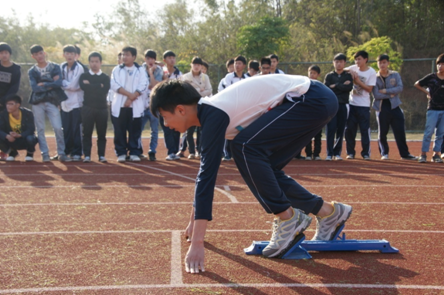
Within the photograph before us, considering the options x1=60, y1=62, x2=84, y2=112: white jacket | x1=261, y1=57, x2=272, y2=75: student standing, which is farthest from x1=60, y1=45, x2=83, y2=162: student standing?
x1=261, y1=57, x2=272, y2=75: student standing

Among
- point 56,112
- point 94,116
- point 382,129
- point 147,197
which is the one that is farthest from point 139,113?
point 382,129

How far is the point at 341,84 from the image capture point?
32.2 ft

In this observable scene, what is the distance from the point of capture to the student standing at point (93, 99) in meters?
9.65

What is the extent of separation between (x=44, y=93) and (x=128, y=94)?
1638 mm

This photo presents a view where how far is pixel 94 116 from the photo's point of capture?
9.77m

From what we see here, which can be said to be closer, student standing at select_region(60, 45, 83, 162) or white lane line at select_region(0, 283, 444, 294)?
white lane line at select_region(0, 283, 444, 294)

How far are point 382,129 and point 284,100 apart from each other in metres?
7.34

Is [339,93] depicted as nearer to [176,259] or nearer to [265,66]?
[265,66]

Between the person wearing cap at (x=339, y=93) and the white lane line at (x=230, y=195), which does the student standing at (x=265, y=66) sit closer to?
the person wearing cap at (x=339, y=93)

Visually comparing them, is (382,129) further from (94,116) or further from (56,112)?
(56,112)

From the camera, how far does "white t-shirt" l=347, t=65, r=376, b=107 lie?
1012 centimetres

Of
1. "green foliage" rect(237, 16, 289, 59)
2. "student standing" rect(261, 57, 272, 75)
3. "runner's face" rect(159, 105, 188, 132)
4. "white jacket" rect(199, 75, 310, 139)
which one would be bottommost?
"runner's face" rect(159, 105, 188, 132)

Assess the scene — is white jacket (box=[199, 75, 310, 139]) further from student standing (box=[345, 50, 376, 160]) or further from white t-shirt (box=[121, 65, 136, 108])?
student standing (box=[345, 50, 376, 160])

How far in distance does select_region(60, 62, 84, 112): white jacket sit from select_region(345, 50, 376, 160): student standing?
5455mm
